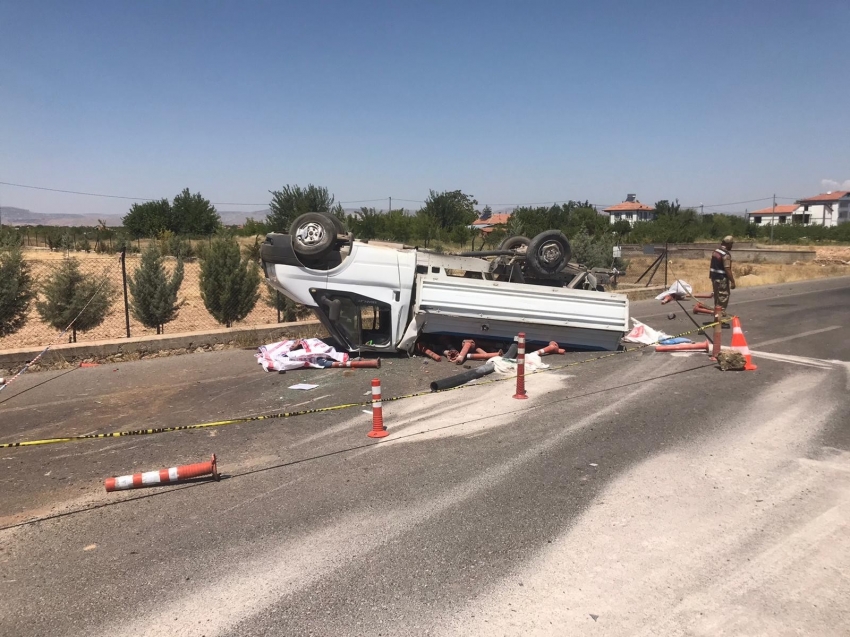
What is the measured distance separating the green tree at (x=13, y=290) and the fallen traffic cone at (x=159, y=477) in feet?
25.9

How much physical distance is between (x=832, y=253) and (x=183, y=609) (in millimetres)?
52515

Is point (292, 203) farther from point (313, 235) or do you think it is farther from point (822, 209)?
point (822, 209)

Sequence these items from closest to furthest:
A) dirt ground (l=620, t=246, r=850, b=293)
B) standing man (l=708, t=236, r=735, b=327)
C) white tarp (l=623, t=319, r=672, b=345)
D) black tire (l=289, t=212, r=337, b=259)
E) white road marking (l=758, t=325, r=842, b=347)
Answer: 1. black tire (l=289, t=212, r=337, b=259)
2. white tarp (l=623, t=319, r=672, b=345)
3. white road marking (l=758, t=325, r=842, b=347)
4. standing man (l=708, t=236, r=735, b=327)
5. dirt ground (l=620, t=246, r=850, b=293)

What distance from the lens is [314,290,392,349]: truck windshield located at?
990cm

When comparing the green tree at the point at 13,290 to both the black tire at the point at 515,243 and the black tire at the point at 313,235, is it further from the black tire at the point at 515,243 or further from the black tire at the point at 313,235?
the black tire at the point at 515,243

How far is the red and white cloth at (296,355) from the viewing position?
9.60m

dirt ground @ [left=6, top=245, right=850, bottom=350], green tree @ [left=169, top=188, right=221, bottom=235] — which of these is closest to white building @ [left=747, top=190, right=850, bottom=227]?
dirt ground @ [left=6, top=245, right=850, bottom=350]

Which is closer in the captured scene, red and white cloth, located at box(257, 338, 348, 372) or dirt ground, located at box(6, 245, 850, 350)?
red and white cloth, located at box(257, 338, 348, 372)

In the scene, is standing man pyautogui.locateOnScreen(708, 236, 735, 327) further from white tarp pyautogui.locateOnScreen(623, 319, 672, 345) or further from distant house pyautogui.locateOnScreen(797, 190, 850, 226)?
distant house pyautogui.locateOnScreen(797, 190, 850, 226)

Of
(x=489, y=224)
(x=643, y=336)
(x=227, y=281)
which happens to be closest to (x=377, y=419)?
(x=643, y=336)

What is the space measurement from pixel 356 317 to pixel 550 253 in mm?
3758

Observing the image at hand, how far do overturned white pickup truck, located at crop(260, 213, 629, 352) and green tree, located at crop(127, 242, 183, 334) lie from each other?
4.51 m

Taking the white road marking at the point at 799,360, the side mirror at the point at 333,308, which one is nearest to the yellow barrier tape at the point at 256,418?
the white road marking at the point at 799,360

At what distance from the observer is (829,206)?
5089 inches
